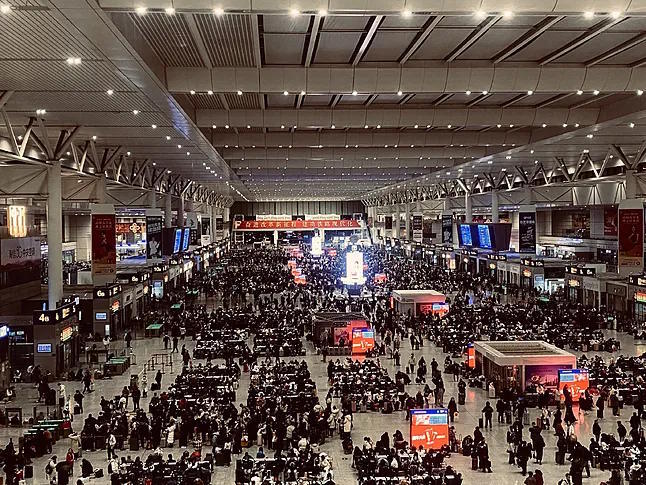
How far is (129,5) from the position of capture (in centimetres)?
1215

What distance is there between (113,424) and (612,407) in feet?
48.2

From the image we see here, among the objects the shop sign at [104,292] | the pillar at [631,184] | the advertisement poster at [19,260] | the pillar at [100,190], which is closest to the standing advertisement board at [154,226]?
the advertisement poster at [19,260]

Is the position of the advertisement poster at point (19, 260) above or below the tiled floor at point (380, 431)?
above

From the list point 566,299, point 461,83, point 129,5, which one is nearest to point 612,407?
point 461,83

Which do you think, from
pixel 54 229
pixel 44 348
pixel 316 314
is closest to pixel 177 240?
pixel 316 314

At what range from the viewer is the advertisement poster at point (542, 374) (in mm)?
24234

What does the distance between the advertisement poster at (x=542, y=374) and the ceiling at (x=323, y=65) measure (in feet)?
29.5

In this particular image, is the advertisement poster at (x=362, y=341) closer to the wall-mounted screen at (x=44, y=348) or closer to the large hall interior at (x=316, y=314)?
the large hall interior at (x=316, y=314)

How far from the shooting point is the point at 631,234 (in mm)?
34688

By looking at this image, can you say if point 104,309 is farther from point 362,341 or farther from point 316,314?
point 362,341

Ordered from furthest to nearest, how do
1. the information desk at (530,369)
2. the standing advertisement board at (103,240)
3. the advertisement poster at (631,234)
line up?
1. the advertisement poster at (631,234)
2. the standing advertisement board at (103,240)
3. the information desk at (530,369)

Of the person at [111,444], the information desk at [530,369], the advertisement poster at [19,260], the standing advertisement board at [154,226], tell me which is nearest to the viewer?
the person at [111,444]

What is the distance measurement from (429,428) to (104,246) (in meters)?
18.8

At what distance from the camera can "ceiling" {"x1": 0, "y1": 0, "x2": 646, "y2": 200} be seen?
12.8m
